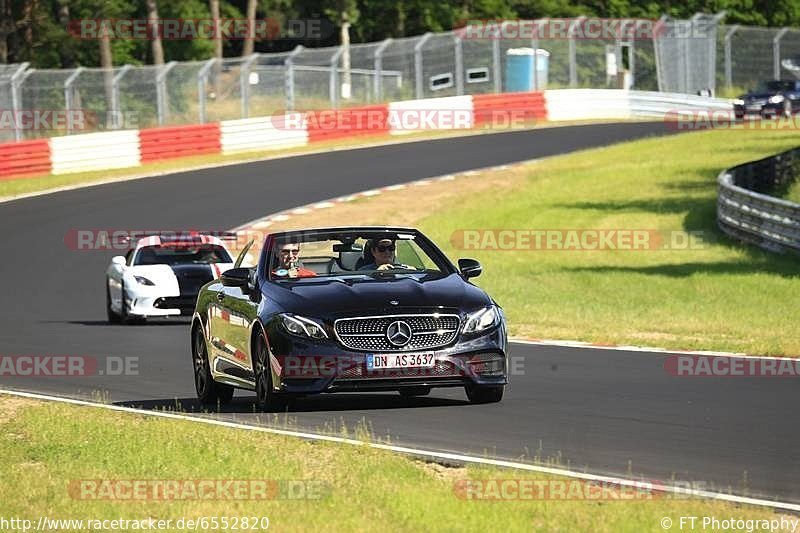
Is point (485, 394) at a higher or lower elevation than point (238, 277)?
lower

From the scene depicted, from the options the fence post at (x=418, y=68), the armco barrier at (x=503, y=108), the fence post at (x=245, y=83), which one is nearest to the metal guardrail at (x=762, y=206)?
the fence post at (x=245, y=83)

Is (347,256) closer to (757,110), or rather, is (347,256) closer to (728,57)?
(757,110)

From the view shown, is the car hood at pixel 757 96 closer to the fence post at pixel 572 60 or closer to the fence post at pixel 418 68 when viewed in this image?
the fence post at pixel 572 60

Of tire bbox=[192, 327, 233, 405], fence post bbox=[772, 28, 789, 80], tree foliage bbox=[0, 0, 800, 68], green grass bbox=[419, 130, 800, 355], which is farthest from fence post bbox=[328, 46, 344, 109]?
tire bbox=[192, 327, 233, 405]

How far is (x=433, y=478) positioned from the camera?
8.92 m

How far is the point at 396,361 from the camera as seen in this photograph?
1136 cm

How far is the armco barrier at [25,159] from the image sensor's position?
40094mm

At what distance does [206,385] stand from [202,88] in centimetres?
3387

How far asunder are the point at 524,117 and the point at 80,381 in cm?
4167

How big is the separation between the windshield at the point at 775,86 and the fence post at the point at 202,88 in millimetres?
21893

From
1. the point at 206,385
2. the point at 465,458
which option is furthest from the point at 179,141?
the point at 465,458

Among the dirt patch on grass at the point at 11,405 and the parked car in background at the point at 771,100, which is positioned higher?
the dirt patch on grass at the point at 11,405

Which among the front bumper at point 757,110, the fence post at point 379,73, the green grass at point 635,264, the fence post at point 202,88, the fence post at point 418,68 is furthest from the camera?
the front bumper at point 757,110

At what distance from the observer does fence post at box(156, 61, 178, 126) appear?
45125 millimetres
